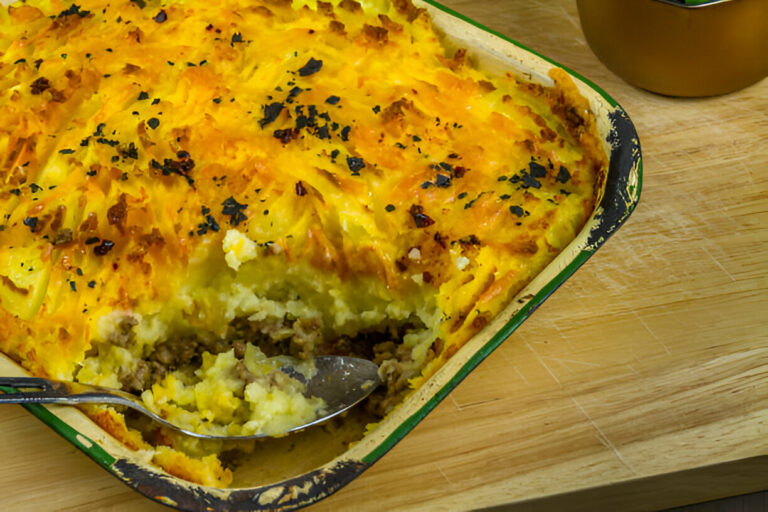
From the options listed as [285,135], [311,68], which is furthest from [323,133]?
[311,68]

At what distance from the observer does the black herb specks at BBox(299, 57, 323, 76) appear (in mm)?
2258

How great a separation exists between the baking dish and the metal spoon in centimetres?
4

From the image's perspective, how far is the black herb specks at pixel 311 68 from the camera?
2.26m

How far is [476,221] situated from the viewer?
201cm

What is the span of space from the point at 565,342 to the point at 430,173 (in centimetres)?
57

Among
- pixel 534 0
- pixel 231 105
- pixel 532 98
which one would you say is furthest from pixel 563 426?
pixel 534 0

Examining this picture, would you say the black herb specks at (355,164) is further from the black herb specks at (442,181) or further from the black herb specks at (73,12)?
the black herb specks at (73,12)

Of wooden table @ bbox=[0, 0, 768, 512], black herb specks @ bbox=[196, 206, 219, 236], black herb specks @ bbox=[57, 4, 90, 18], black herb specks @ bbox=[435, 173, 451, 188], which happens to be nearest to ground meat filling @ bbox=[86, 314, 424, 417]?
wooden table @ bbox=[0, 0, 768, 512]

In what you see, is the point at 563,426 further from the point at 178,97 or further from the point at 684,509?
the point at 178,97

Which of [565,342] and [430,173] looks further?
[565,342]

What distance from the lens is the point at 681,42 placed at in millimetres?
2525

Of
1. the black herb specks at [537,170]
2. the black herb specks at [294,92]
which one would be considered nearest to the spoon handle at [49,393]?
the black herb specks at [294,92]

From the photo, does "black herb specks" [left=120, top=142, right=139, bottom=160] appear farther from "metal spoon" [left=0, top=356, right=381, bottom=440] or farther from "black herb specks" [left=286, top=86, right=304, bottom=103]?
"metal spoon" [left=0, top=356, right=381, bottom=440]

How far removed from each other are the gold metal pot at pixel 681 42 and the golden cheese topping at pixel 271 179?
1.53 feet
